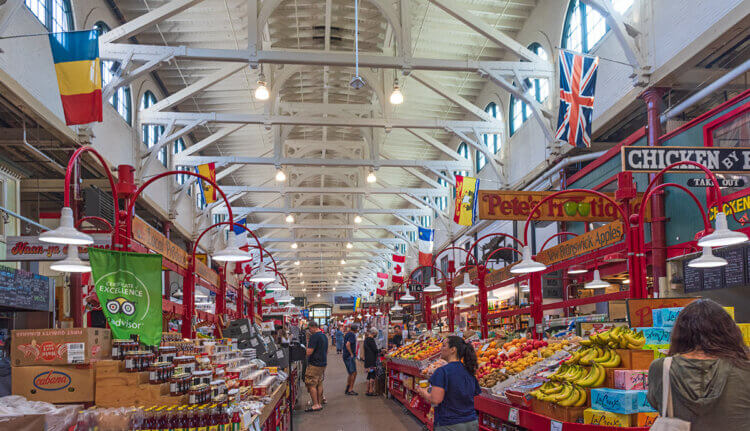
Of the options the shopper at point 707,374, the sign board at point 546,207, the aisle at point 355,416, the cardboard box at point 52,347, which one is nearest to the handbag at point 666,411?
the shopper at point 707,374

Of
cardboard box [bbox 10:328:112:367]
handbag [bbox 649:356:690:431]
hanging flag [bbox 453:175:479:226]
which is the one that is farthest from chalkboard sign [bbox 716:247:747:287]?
hanging flag [bbox 453:175:479:226]

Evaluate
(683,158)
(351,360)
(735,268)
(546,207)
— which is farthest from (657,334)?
(351,360)

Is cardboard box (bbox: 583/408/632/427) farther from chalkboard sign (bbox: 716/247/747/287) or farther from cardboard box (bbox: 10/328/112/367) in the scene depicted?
chalkboard sign (bbox: 716/247/747/287)

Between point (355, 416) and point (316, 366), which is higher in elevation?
point (316, 366)

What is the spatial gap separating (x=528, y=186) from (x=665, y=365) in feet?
46.0

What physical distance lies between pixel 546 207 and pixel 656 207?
8.31 feet

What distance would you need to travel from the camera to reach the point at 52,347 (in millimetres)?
4633

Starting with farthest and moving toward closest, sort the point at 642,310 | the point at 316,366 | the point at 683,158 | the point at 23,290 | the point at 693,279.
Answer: the point at 316,366, the point at 23,290, the point at 693,279, the point at 683,158, the point at 642,310

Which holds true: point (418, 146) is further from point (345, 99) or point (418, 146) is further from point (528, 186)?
point (528, 186)

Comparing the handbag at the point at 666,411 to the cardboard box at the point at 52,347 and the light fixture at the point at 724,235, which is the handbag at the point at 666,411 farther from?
the cardboard box at the point at 52,347

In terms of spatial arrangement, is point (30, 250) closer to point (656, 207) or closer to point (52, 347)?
point (52, 347)

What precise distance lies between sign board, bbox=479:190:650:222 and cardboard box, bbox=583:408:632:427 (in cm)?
479

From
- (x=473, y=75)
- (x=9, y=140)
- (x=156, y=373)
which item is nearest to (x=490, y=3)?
(x=473, y=75)

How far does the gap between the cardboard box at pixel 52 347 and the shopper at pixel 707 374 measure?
390cm
